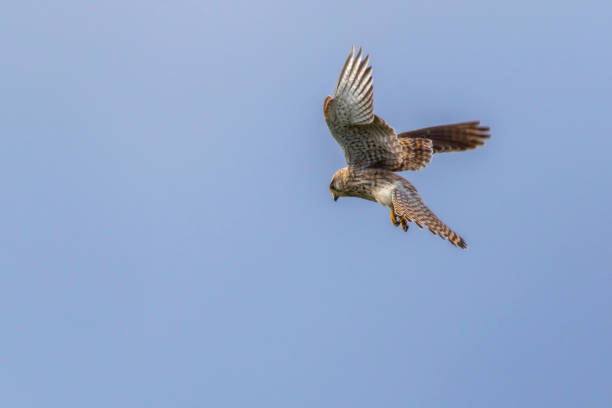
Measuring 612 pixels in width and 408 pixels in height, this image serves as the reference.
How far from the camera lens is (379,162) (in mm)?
13375

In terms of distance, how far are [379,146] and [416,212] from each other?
1275mm

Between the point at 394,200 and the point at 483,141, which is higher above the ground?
the point at 483,141

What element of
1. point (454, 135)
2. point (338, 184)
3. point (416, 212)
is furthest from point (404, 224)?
point (454, 135)

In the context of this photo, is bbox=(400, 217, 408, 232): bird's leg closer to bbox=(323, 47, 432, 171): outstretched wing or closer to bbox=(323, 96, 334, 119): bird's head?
bbox=(323, 47, 432, 171): outstretched wing

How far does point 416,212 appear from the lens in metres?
12.3

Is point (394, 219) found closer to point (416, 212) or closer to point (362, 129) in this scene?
point (416, 212)

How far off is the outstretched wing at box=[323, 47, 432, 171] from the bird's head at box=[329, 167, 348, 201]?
1.31ft

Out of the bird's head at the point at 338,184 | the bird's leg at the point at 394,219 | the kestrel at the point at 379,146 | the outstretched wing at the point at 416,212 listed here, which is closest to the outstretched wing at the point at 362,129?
the kestrel at the point at 379,146

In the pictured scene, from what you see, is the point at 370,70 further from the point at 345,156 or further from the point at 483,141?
the point at 483,141

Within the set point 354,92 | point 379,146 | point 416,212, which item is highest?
point 354,92

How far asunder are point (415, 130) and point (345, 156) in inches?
65.0

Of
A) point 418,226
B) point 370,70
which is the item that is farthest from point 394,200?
point 370,70

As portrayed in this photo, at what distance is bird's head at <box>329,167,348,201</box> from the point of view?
13797 millimetres

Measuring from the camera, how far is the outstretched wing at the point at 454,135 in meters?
14.4
